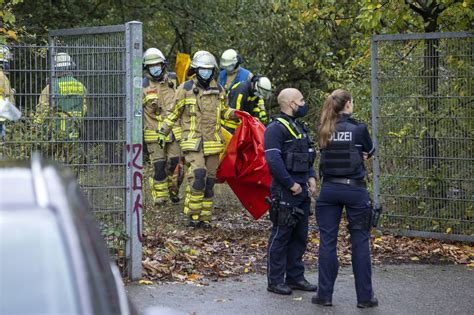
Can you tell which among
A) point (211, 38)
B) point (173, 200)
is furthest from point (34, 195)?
point (211, 38)

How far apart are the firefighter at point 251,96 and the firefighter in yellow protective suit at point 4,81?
495 centimetres

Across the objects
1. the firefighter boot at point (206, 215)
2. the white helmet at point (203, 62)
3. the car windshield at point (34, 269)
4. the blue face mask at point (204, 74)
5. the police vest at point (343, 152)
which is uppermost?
the white helmet at point (203, 62)

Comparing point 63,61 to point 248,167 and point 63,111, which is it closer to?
point 63,111

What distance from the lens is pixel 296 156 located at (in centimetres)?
809

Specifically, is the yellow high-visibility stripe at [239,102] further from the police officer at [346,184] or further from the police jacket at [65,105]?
the police officer at [346,184]

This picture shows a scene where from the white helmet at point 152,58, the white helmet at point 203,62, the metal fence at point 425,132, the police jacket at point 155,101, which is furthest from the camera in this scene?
the police jacket at point 155,101

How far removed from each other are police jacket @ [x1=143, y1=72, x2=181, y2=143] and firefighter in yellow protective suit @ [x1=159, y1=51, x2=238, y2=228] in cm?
184

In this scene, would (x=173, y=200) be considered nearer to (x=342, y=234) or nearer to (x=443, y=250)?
(x=342, y=234)

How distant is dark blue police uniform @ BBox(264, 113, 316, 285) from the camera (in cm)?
799

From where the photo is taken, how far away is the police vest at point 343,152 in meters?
7.60

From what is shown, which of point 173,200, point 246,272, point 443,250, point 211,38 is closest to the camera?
point 246,272

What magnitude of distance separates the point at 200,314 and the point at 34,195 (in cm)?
473

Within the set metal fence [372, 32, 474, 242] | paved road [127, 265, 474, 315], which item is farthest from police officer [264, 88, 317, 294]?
metal fence [372, 32, 474, 242]

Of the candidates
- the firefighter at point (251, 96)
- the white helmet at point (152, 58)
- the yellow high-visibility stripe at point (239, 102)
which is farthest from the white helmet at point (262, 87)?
the white helmet at point (152, 58)
